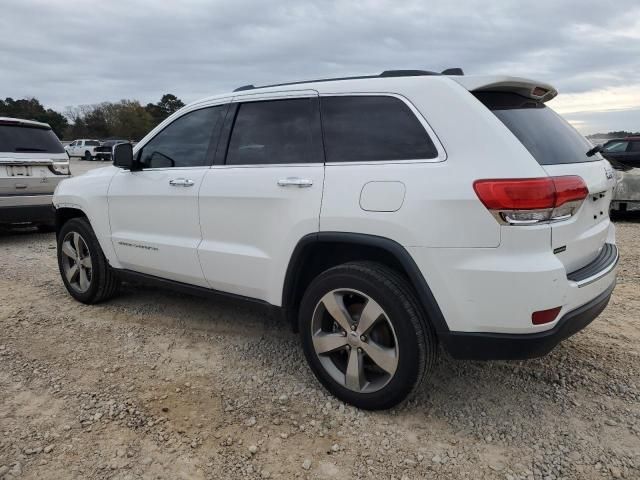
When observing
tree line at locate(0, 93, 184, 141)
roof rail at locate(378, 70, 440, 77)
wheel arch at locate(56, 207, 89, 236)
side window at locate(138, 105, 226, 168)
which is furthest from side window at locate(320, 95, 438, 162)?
tree line at locate(0, 93, 184, 141)

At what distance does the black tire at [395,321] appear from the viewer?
2.59 metres

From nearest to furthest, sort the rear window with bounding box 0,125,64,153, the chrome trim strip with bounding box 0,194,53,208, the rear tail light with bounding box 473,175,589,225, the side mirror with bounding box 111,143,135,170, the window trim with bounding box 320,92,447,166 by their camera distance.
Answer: the rear tail light with bounding box 473,175,589,225, the window trim with bounding box 320,92,447,166, the side mirror with bounding box 111,143,135,170, the chrome trim strip with bounding box 0,194,53,208, the rear window with bounding box 0,125,64,153

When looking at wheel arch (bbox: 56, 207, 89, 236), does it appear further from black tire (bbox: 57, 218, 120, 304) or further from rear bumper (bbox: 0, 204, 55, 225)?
rear bumper (bbox: 0, 204, 55, 225)

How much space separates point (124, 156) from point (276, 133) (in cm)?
140

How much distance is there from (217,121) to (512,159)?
6.83 feet

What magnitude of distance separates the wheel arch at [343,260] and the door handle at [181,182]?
104 centimetres

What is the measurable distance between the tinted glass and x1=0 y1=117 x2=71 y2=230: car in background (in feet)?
42.5

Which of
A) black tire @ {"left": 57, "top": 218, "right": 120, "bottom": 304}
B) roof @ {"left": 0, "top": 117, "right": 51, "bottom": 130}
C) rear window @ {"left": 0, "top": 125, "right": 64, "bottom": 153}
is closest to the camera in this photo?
black tire @ {"left": 57, "top": 218, "right": 120, "bottom": 304}

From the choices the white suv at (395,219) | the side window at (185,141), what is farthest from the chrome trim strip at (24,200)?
the white suv at (395,219)

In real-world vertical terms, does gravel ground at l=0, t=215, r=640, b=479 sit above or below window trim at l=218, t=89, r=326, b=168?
below

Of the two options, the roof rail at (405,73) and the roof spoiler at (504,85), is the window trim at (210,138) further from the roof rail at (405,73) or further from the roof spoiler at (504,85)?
the roof spoiler at (504,85)

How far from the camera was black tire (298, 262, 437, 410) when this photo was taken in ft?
8.51

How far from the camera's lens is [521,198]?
2.30 m

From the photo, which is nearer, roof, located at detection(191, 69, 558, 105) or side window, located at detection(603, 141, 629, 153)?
roof, located at detection(191, 69, 558, 105)
